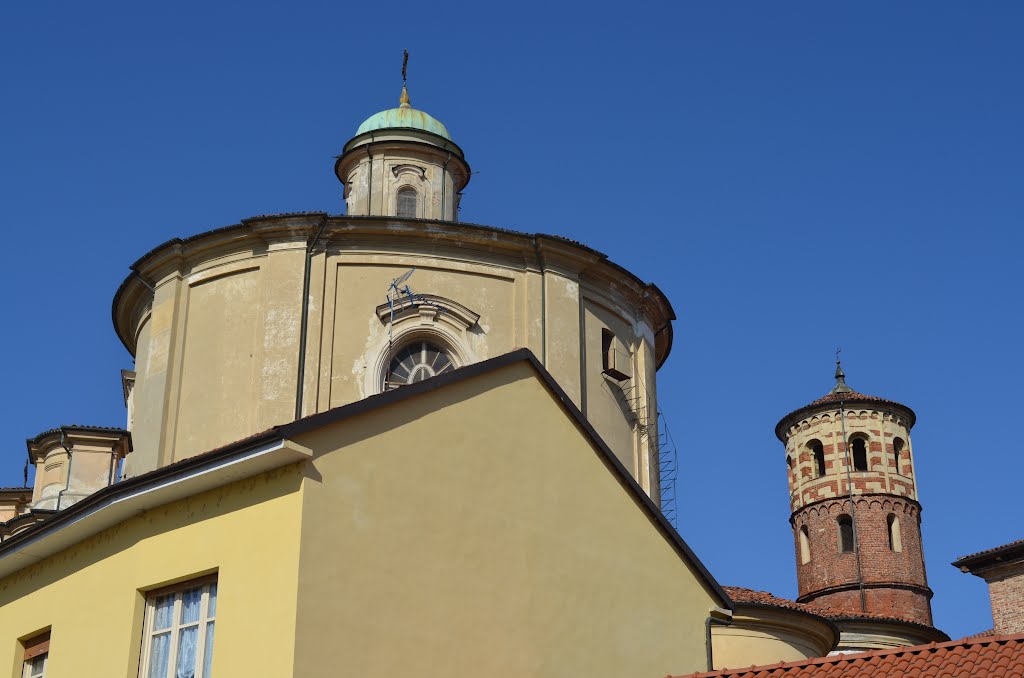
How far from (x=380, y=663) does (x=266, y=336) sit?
11692 mm

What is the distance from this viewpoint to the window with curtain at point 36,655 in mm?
11797

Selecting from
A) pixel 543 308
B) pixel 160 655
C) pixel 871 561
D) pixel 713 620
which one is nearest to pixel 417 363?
pixel 543 308

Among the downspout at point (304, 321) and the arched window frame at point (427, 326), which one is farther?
the arched window frame at point (427, 326)

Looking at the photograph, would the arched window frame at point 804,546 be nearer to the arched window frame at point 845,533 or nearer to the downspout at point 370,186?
the arched window frame at point 845,533

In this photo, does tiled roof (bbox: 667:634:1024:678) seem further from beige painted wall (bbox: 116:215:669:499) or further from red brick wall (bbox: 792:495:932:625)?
red brick wall (bbox: 792:495:932:625)

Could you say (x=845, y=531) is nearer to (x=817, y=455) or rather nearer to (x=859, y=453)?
(x=859, y=453)

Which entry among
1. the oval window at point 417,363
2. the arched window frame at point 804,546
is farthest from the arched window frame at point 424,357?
the arched window frame at point 804,546

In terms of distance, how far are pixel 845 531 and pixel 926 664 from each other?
36.9m

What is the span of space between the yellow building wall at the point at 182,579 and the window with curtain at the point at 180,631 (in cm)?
9

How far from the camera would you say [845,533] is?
152 ft

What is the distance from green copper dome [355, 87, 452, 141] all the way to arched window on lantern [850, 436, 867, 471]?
82.5ft

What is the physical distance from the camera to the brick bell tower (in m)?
44.2

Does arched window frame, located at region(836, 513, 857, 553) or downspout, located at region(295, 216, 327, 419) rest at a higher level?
arched window frame, located at region(836, 513, 857, 553)

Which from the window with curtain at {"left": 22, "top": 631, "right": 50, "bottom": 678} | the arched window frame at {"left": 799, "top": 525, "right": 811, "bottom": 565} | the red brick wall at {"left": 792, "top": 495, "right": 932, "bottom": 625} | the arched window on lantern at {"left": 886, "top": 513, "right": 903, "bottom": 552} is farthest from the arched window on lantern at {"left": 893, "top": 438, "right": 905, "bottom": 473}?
the window with curtain at {"left": 22, "top": 631, "right": 50, "bottom": 678}
